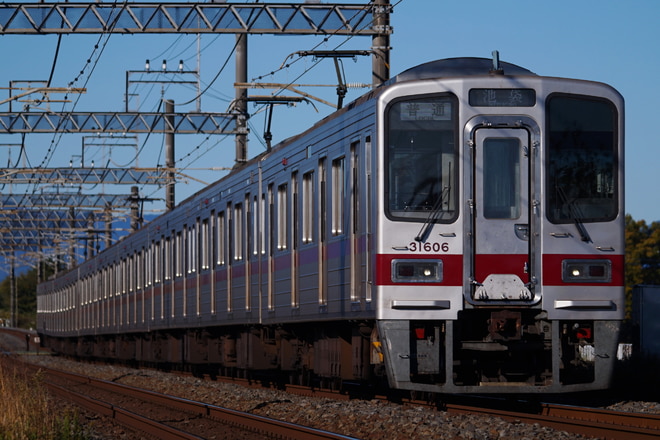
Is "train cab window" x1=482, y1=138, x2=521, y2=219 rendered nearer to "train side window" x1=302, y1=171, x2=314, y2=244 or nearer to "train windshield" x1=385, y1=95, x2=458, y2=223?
"train windshield" x1=385, y1=95, x2=458, y2=223

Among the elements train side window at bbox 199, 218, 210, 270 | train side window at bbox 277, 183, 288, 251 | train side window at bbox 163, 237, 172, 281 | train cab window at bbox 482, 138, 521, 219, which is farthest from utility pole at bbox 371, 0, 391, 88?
train side window at bbox 163, 237, 172, 281

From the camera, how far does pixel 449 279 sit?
11.5 meters

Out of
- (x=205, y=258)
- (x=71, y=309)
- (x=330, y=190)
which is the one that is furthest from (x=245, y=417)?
(x=71, y=309)

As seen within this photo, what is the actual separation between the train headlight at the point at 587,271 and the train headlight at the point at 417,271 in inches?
48.1

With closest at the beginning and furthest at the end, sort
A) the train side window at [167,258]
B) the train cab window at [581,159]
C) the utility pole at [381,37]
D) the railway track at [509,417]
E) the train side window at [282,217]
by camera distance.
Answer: the railway track at [509,417], the train cab window at [581,159], the train side window at [282,217], the utility pole at [381,37], the train side window at [167,258]

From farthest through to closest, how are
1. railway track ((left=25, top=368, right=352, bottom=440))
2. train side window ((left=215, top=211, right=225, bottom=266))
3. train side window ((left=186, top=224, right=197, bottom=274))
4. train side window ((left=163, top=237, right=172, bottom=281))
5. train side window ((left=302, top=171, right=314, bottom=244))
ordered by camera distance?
train side window ((left=163, top=237, right=172, bottom=281)), train side window ((left=186, top=224, right=197, bottom=274)), train side window ((left=215, top=211, right=225, bottom=266)), train side window ((left=302, top=171, right=314, bottom=244)), railway track ((left=25, top=368, right=352, bottom=440))

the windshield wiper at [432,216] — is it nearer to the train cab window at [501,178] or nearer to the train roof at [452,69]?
the train cab window at [501,178]

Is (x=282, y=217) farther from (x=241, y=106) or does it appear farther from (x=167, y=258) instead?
(x=241, y=106)

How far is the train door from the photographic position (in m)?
11.5

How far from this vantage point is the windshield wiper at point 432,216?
1152 centimetres

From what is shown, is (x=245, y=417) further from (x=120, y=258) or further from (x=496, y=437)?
(x=120, y=258)

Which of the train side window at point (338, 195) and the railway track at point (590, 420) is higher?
the train side window at point (338, 195)

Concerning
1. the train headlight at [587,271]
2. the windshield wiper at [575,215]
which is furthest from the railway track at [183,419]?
the windshield wiper at [575,215]

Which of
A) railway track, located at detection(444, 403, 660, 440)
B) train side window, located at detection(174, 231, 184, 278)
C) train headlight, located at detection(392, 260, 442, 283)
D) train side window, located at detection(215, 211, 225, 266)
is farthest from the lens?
train side window, located at detection(174, 231, 184, 278)
